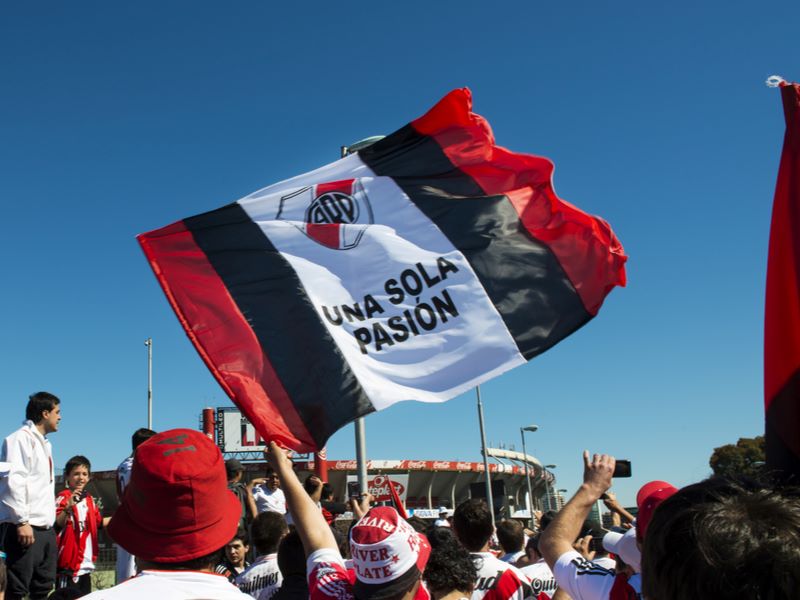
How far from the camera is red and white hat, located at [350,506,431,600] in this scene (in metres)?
Result: 3.40

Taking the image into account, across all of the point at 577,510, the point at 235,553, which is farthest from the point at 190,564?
the point at 235,553

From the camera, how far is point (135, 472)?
2.24 metres

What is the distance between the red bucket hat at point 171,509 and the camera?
218 cm

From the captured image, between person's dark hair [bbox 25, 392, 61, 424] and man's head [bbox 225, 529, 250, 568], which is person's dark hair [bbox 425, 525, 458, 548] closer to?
man's head [bbox 225, 529, 250, 568]

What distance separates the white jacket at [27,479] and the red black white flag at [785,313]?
19.1 ft

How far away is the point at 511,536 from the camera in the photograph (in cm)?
712

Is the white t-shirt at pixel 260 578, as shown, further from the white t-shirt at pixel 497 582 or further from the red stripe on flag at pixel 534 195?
the red stripe on flag at pixel 534 195

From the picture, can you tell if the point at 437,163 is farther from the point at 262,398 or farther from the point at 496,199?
the point at 262,398

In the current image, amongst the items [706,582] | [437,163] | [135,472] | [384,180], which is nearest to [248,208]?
[384,180]

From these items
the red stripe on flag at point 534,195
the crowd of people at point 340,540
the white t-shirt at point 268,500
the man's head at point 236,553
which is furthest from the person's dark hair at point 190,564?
the white t-shirt at point 268,500

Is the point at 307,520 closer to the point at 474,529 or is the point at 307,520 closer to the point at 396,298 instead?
the point at 474,529

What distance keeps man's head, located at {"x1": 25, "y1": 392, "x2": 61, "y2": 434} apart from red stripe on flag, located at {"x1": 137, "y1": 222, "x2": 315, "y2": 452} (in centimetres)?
218

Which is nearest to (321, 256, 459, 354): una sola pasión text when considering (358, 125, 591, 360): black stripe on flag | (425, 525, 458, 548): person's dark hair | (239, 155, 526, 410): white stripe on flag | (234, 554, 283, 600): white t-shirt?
(239, 155, 526, 410): white stripe on flag

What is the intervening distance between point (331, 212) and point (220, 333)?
53.0 inches
